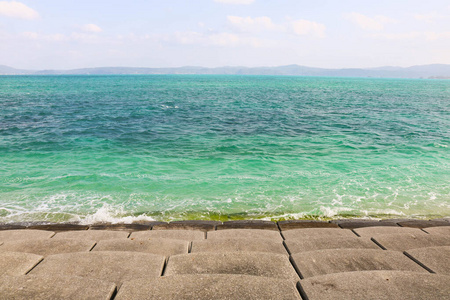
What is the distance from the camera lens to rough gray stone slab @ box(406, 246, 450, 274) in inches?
169

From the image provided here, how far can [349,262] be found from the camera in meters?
4.54

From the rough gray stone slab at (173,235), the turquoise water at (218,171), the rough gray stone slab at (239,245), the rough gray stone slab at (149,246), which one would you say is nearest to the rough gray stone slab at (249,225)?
the rough gray stone slab at (173,235)

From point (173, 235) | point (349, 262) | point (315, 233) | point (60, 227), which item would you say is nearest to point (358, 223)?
point (315, 233)

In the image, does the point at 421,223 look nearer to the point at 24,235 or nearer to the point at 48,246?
the point at 48,246

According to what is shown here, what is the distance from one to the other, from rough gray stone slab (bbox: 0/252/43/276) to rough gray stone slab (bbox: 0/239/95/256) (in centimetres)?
82

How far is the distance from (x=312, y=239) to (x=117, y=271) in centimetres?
384

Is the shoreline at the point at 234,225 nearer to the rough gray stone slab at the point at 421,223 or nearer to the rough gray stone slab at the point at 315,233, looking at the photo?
the rough gray stone slab at the point at 421,223

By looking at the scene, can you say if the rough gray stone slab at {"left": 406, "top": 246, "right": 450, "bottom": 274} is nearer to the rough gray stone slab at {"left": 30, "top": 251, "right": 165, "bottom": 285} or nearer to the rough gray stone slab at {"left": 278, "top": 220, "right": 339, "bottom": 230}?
the rough gray stone slab at {"left": 278, "top": 220, "right": 339, "bottom": 230}

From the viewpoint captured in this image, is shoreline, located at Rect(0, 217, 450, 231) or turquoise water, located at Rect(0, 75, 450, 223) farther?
turquoise water, located at Rect(0, 75, 450, 223)

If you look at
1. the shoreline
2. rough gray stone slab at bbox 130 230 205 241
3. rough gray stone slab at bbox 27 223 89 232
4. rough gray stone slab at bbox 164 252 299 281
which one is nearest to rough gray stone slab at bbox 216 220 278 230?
the shoreline

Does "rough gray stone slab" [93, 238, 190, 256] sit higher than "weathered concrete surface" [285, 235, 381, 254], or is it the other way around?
"weathered concrete surface" [285, 235, 381, 254]

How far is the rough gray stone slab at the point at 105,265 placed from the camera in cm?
416

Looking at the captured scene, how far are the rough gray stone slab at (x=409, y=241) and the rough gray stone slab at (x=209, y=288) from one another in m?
3.12

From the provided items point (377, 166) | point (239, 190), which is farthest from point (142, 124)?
point (377, 166)
